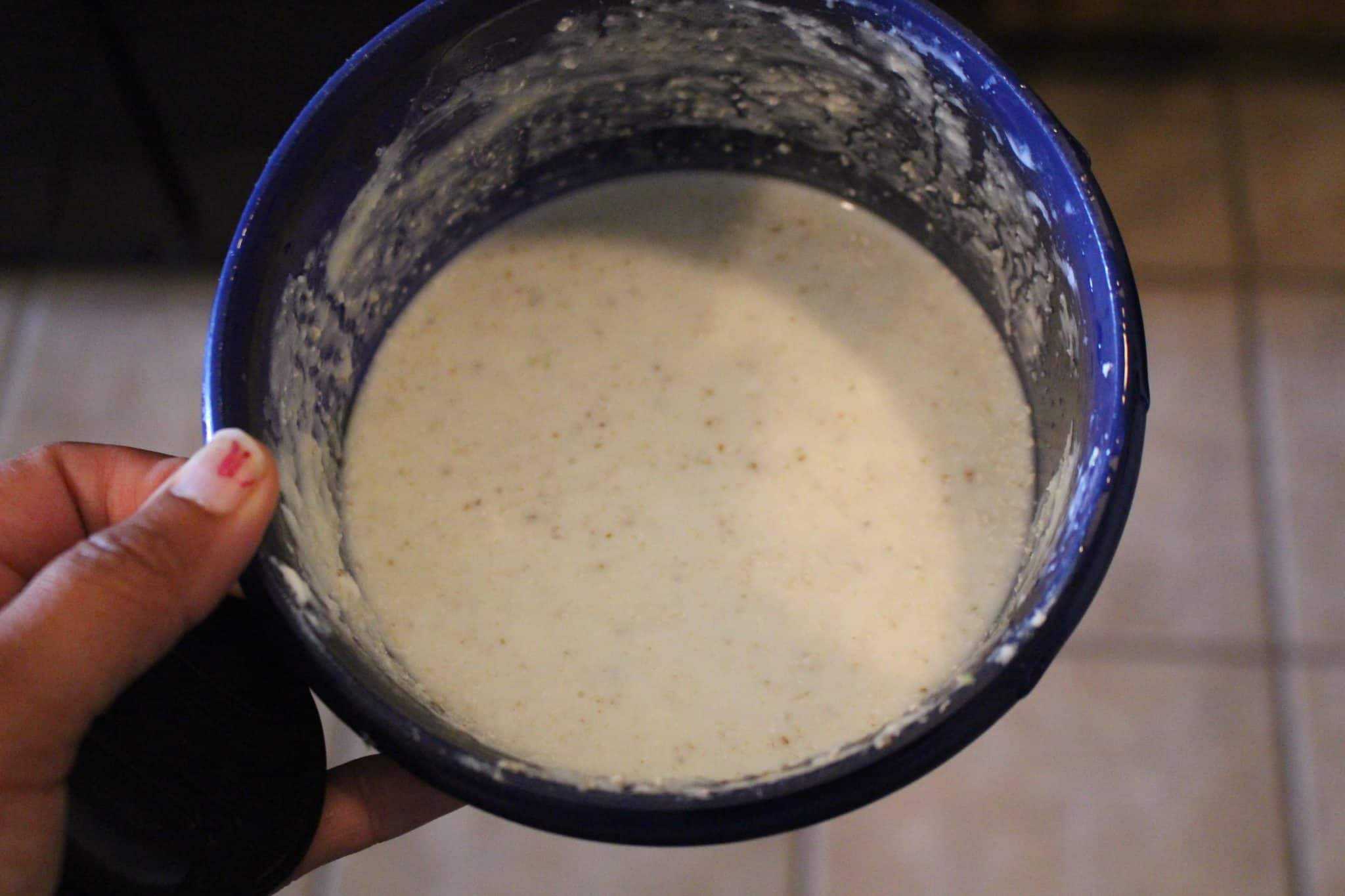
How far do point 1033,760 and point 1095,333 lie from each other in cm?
60

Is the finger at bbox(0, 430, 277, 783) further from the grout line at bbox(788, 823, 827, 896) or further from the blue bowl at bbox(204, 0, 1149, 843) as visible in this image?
the grout line at bbox(788, 823, 827, 896)

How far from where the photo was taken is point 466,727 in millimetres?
646

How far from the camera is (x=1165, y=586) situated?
1.15 meters

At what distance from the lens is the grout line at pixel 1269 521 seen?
1081mm

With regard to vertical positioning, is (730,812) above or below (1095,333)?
below

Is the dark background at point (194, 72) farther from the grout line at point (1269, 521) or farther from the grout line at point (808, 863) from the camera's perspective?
the grout line at point (808, 863)

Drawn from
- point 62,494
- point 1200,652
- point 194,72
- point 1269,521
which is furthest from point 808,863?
point 194,72

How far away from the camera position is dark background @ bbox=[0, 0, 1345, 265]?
40.8 inches

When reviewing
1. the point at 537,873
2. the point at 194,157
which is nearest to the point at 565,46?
the point at 194,157

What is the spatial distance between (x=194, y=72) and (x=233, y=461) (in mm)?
658

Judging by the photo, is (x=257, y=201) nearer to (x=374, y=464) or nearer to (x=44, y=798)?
(x=374, y=464)

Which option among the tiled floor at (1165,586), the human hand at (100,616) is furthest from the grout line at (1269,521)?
the human hand at (100,616)

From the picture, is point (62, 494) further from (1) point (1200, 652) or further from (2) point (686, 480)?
(1) point (1200, 652)

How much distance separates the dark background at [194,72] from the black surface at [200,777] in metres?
0.62
